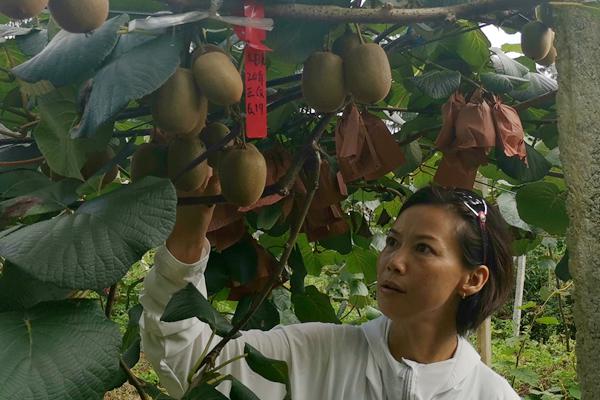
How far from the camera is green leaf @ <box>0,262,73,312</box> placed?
0.62 m

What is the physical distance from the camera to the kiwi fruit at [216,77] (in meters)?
0.66

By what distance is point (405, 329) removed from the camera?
1133 millimetres

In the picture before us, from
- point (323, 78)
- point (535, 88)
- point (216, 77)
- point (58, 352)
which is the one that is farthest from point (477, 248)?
Result: point (58, 352)

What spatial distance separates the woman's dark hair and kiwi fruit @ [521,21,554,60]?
289 mm

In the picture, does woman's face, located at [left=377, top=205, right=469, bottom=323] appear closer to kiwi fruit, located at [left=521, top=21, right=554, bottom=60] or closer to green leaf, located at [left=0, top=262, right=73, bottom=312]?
kiwi fruit, located at [left=521, top=21, right=554, bottom=60]

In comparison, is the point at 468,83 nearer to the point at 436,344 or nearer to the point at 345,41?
the point at 345,41

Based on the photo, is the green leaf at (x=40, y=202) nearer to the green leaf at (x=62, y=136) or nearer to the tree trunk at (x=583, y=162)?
the green leaf at (x=62, y=136)

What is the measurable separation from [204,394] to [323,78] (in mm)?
387

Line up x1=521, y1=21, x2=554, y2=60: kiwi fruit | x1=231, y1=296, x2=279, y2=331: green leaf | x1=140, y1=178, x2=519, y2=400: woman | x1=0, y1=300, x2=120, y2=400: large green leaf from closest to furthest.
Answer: x1=0, y1=300, x2=120, y2=400: large green leaf → x1=521, y1=21, x2=554, y2=60: kiwi fruit → x1=140, y1=178, x2=519, y2=400: woman → x1=231, y1=296, x2=279, y2=331: green leaf

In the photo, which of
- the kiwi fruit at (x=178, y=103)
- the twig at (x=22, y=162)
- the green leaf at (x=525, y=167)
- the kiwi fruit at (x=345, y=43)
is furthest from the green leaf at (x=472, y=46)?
the twig at (x=22, y=162)

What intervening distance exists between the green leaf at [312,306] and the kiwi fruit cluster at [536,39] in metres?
0.68

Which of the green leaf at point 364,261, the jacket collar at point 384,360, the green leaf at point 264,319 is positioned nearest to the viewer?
the jacket collar at point 384,360

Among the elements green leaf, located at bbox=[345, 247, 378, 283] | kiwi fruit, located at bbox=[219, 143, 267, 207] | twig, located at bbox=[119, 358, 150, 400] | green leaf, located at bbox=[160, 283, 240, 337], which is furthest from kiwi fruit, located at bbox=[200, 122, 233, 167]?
green leaf, located at bbox=[345, 247, 378, 283]

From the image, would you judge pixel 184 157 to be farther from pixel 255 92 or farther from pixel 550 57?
pixel 550 57
